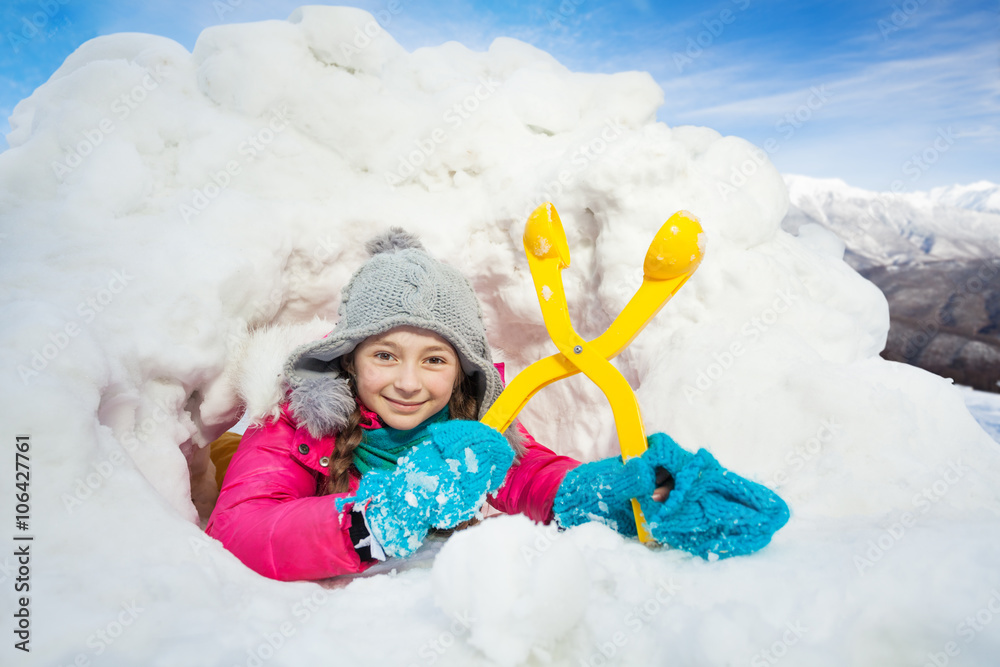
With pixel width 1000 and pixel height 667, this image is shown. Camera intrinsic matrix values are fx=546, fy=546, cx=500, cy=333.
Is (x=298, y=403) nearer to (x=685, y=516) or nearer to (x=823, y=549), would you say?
(x=685, y=516)

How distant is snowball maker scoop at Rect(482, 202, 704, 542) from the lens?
3.27 feet

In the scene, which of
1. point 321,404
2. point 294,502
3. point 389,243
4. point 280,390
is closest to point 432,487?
point 294,502

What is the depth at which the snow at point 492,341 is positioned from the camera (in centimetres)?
60

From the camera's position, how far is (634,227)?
1.55m

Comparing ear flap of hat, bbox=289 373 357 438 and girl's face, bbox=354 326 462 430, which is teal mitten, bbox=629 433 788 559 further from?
ear flap of hat, bbox=289 373 357 438

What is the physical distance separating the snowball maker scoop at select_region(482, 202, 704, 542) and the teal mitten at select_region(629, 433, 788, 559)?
0.20 feet

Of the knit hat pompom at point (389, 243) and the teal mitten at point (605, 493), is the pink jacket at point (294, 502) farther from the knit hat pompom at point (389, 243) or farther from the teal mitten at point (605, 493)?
the knit hat pompom at point (389, 243)

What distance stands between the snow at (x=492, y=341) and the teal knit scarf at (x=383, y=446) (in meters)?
0.29

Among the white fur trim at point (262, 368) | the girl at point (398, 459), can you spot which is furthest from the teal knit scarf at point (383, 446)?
the white fur trim at point (262, 368)

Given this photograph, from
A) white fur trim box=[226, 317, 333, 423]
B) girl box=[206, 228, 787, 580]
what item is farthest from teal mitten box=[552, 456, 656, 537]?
white fur trim box=[226, 317, 333, 423]

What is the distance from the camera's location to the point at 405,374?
3.88 feet

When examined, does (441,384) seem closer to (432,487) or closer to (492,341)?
(432,487)

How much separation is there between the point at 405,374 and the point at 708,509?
654 millimetres

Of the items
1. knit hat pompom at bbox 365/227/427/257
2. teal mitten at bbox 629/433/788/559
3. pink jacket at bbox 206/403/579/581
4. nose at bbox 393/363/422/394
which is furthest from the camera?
knit hat pompom at bbox 365/227/427/257
